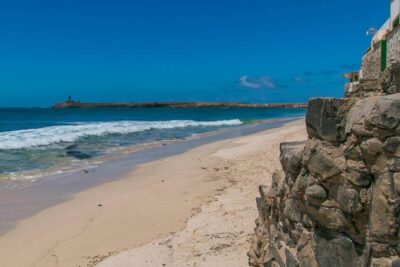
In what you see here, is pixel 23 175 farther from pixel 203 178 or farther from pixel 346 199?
pixel 346 199

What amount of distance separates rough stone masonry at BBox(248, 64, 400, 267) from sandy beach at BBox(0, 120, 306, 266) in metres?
1.68

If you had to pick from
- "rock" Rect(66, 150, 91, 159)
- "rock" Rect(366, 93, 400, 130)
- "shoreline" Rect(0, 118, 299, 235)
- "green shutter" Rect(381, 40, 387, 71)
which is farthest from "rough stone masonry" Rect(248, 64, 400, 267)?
"rock" Rect(66, 150, 91, 159)

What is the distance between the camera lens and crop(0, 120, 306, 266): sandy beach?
534 centimetres

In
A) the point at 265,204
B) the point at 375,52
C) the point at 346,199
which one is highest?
the point at 375,52

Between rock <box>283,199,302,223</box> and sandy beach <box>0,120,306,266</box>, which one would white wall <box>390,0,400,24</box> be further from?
rock <box>283,199,302,223</box>

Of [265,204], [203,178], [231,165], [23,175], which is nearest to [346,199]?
[265,204]

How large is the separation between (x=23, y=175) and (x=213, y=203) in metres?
6.74

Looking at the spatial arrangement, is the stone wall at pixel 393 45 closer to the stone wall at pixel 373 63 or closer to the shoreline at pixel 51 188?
the stone wall at pixel 373 63

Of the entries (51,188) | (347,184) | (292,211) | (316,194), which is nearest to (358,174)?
(347,184)

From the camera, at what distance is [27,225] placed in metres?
7.04

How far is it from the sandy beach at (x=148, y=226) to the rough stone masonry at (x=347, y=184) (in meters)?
1.68

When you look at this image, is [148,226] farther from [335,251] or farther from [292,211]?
[335,251]

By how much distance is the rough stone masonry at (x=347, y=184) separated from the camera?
2664 mm

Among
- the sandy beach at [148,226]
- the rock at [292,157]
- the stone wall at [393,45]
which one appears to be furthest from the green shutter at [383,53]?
the rock at [292,157]
